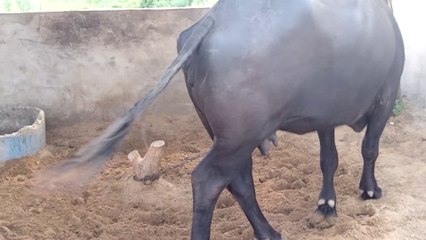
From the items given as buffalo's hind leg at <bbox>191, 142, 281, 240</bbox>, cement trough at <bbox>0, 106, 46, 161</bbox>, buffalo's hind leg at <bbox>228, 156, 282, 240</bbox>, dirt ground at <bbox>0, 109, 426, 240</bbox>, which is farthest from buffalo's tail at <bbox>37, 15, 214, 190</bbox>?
cement trough at <bbox>0, 106, 46, 161</bbox>

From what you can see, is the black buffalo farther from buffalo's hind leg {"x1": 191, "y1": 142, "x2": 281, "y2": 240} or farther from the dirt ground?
the dirt ground

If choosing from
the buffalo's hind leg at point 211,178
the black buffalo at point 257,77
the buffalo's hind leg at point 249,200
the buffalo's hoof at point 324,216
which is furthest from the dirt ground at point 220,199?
the black buffalo at point 257,77

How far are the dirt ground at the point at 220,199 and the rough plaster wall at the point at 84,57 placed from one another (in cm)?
32

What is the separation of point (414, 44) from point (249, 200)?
113 inches

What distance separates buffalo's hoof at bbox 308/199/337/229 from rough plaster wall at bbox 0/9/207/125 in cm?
221

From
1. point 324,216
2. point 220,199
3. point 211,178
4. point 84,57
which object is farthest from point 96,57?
point 211,178

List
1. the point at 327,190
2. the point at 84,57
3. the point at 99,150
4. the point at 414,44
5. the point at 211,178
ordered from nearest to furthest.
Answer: the point at 99,150 → the point at 211,178 → the point at 327,190 → the point at 84,57 → the point at 414,44

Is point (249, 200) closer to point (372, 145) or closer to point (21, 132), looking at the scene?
point (372, 145)

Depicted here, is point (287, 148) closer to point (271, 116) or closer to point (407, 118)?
point (407, 118)

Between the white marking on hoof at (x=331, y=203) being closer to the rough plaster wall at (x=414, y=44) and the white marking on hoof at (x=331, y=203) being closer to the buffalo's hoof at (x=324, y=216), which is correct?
the buffalo's hoof at (x=324, y=216)

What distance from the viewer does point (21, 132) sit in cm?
510

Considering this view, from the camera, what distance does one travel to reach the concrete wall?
5.60 metres

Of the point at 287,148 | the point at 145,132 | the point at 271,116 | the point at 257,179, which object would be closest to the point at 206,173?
the point at 271,116

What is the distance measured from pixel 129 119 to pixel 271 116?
2.23 ft
